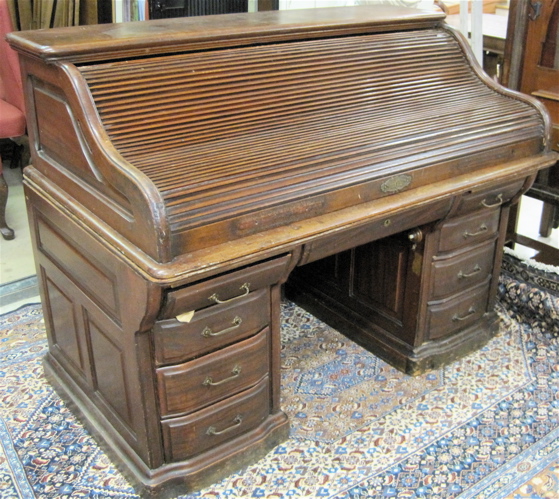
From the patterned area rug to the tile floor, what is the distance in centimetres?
25

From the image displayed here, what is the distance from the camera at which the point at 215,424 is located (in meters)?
2.08

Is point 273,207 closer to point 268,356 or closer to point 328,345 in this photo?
point 268,356

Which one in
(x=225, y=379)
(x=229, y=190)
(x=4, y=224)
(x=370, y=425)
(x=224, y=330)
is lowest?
(x=370, y=425)

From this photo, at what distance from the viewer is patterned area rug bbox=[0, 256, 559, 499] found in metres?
2.15

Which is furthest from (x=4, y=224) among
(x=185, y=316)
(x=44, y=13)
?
(x=185, y=316)

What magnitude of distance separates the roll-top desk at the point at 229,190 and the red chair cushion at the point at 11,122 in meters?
1.72

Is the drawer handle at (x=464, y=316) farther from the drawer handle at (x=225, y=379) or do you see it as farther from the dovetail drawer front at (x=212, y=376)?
the drawer handle at (x=225, y=379)

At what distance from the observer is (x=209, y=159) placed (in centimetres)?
185

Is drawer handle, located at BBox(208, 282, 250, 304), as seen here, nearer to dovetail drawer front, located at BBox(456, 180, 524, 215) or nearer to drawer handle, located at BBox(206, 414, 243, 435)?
drawer handle, located at BBox(206, 414, 243, 435)

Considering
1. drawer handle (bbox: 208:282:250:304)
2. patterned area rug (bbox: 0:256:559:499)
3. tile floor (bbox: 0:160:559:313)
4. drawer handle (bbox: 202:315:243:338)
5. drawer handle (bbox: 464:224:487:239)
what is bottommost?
patterned area rug (bbox: 0:256:559:499)

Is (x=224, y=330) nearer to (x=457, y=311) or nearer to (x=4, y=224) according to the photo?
(x=457, y=311)

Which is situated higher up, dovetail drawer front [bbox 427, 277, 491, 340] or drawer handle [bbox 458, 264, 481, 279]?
drawer handle [bbox 458, 264, 481, 279]

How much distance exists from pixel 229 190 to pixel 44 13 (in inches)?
110

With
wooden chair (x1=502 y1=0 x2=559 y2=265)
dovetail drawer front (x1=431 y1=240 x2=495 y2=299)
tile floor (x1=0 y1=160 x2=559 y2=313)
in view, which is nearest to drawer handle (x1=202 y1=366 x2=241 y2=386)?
dovetail drawer front (x1=431 y1=240 x2=495 y2=299)
